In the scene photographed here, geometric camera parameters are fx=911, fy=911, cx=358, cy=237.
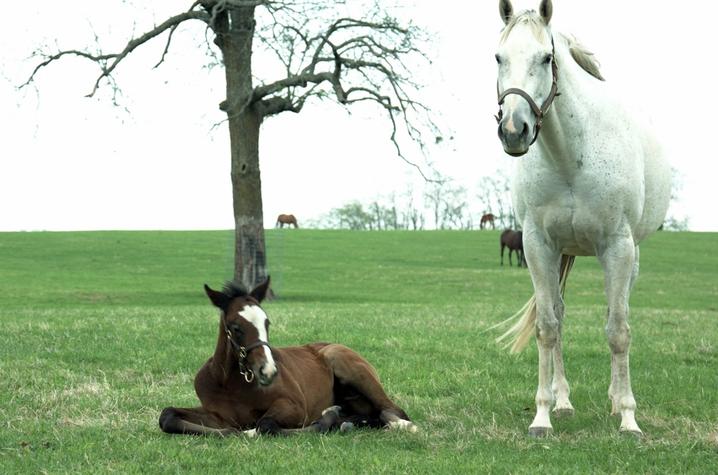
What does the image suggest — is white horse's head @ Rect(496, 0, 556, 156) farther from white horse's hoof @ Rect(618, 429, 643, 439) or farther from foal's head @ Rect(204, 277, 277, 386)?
white horse's hoof @ Rect(618, 429, 643, 439)

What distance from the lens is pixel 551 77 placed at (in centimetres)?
656

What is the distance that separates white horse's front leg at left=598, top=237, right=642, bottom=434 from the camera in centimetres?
693

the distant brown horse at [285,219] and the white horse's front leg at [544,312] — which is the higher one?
the distant brown horse at [285,219]

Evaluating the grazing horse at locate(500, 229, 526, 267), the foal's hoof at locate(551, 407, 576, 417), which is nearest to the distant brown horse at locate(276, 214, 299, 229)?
the grazing horse at locate(500, 229, 526, 267)

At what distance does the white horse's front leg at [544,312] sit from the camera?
709 cm

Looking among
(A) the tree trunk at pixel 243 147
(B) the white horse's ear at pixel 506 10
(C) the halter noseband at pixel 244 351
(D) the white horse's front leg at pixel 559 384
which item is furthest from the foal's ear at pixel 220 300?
(A) the tree trunk at pixel 243 147

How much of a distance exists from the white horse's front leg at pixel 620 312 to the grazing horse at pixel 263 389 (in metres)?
1.70

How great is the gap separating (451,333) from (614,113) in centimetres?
696

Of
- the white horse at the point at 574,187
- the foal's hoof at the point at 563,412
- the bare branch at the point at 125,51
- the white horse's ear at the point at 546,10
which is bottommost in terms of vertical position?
the foal's hoof at the point at 563,412

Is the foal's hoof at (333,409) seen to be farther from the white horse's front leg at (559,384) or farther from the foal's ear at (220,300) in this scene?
the white horse's front leg at (559,384)

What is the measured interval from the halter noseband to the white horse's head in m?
2.13

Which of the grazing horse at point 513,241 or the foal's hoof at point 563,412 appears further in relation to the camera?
the grazing horse at point 513,241

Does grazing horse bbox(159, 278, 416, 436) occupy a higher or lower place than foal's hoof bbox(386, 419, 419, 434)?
higher

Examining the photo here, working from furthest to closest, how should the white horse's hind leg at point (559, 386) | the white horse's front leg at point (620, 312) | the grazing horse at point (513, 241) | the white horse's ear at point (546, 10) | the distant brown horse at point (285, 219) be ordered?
the distant brown horse at point (285, 219) < the grazing horse at point (513, 241) < the white horse's hind leg at point (559, 386) < the white horse's front leg at point (620, 312) < the white horse's ear at point (546, 10)
